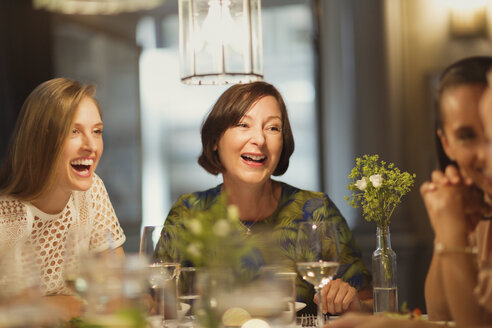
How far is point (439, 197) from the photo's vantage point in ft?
3.59

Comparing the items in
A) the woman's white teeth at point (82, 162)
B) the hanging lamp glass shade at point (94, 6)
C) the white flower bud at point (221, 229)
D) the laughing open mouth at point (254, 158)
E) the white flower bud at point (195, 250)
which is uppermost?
the hanging lamp glass shade at point (94, 6)

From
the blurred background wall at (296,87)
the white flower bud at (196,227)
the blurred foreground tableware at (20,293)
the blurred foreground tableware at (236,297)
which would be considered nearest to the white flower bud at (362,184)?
the blurred foreground tableware at (236,297)

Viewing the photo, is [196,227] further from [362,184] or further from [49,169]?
[49,169]

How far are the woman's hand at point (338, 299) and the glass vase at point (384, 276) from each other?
7cm

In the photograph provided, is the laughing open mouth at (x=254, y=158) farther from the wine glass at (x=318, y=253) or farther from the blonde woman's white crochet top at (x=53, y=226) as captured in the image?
the wine glass at (x=318, y=253)

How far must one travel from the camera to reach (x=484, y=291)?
972 millimetres

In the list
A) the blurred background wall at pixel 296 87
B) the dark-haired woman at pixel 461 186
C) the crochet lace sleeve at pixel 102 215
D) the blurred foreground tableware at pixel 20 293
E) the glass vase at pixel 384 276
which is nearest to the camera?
the blurred foreground tableware at pixel 20 293

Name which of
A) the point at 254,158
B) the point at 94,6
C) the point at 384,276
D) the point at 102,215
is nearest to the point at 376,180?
the point at 384,276

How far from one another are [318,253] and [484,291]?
309 mm

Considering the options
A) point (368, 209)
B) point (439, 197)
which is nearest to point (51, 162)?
point (368, 209)

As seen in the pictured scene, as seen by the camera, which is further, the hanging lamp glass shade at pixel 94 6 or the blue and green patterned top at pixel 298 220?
the hanging lamp glass shade at pixel 94 6

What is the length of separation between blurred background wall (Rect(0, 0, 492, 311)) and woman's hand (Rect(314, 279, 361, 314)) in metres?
2.30

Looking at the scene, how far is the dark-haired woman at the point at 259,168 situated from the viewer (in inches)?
76.5

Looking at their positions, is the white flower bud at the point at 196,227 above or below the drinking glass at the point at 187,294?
above
